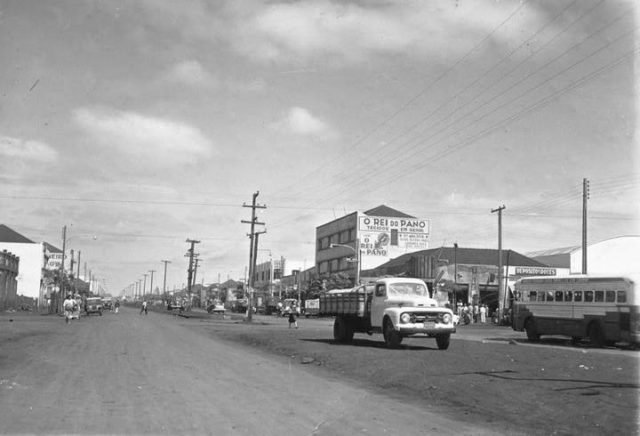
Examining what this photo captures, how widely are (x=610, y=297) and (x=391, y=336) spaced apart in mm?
9328

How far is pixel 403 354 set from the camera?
65.1 feet

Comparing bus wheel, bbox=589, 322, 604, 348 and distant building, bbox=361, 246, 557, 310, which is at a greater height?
distant building, bbox=361, 246, 557, 310

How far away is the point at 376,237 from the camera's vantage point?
97562 millimetres

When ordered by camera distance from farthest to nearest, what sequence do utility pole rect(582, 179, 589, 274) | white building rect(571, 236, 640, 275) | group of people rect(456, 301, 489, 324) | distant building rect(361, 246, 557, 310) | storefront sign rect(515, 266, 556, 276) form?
white building rect(571, 236, 640, 275), storefront sign rect(515, 266, 556, 276), distant building rect(361, 246, 557, 310), group of people rect(456, 301, 489, 324), utility pole rect(582, 179, 589, 274)

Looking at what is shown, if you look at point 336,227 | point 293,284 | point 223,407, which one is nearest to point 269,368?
point 223,407

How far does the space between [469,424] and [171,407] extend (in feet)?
13.5

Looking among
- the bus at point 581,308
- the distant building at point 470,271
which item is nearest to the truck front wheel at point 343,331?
the bus at point 581,308

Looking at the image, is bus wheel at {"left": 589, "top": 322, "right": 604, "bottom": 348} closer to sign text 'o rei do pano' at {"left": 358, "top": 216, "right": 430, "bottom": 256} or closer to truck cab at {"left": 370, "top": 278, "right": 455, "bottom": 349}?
truck cab at {"left": 370, "top": 278, "right": 455, "bottom": 349}

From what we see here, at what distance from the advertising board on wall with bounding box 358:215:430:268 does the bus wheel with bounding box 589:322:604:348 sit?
6831cm

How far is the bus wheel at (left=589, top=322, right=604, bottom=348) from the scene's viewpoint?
26.2 metres

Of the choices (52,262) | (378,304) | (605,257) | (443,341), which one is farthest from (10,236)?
(443,341)

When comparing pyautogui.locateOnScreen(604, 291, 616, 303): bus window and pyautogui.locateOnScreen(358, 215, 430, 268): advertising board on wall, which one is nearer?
pyautogui.locateOnScreen(604, 291, 616, 303): bus window

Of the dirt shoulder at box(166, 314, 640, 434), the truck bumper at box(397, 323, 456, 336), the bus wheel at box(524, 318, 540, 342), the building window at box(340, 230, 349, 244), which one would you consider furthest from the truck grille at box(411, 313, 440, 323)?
the building window at box(340, 230, 349, 244)

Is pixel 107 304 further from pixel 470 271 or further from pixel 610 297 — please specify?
pixel 610 297
